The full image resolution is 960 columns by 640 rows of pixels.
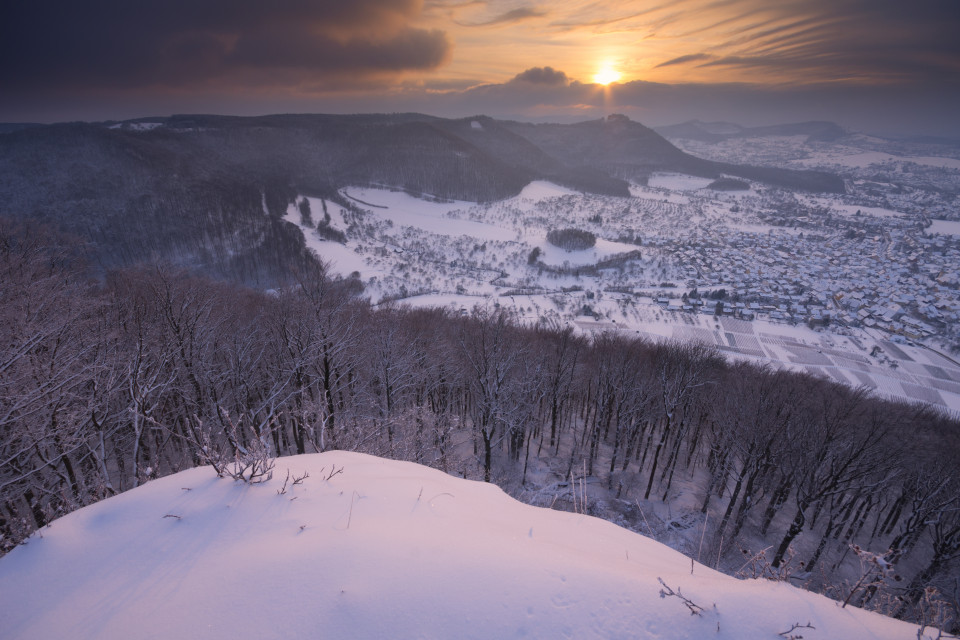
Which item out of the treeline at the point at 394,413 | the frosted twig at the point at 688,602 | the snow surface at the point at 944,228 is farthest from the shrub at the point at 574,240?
the snow surface at the point at 944,228

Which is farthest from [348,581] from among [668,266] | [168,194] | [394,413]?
[168,194]

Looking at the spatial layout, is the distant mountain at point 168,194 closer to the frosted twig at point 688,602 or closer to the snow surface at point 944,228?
the frosted twig at point 688,602

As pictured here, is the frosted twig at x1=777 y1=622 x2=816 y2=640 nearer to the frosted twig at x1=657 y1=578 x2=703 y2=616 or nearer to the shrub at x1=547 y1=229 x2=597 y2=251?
the frosted twig at x1=657 y1=578 x2=703 y2=616

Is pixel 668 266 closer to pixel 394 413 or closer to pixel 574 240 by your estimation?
pixel 574 240

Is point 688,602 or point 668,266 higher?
point 688,602

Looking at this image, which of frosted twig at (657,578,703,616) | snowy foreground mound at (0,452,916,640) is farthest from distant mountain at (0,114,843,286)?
frosted twig at (657,578,703,616)

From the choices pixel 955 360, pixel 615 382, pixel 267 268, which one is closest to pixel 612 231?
pixel 955 360
